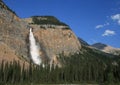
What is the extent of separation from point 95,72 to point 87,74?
5474 millimetres

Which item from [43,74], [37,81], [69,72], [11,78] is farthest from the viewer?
[69,72]

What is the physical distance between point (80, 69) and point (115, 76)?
23.5m

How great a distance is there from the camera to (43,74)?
570ft

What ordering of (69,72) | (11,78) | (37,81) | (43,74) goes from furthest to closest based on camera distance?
(69,72)
(43,74)
(37,81)
(11,78)

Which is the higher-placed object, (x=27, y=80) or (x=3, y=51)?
(x=3, y=51)

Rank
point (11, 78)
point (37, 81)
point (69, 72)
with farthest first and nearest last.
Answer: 1. point (69, 72)
2. point (37, 81)
3. point (11, 78)

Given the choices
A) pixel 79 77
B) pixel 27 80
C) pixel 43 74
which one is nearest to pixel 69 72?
pixel 79 77

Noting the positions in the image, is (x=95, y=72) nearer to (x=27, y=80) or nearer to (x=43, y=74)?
(x=43, y=74)

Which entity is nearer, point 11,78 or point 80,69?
point 11,78

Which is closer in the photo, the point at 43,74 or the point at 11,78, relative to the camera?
the point at 11,78

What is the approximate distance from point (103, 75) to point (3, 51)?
67.2m

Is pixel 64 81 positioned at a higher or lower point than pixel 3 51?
lower

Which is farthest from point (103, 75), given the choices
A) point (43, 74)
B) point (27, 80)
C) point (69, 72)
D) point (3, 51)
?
point (3, 51)

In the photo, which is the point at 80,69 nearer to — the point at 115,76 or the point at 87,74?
the point at 87,74
